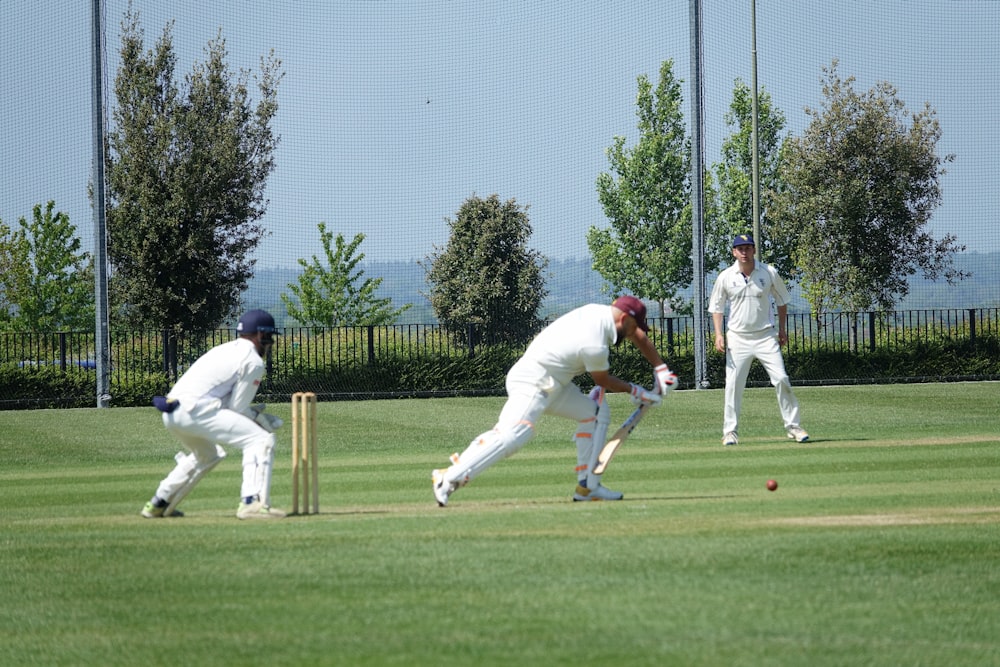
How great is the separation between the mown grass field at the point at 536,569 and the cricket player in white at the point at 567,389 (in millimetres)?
306

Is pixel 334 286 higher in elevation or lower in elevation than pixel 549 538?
higher

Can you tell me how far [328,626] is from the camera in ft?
20.4

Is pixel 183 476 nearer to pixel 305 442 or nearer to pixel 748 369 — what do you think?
pixel 305 442

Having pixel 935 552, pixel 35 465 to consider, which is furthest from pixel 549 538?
pixel 35 465

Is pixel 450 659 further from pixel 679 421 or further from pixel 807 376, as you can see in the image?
pixel 807 376

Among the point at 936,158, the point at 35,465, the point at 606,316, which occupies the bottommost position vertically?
the point at 35,465

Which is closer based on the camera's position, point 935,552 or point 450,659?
point 450,659

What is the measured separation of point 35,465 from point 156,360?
484 inches

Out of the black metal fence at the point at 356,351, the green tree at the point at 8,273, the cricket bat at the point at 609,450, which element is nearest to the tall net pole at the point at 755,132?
the black metal fence at the point at 356,351

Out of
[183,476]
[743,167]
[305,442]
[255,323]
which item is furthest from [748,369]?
[743,167]

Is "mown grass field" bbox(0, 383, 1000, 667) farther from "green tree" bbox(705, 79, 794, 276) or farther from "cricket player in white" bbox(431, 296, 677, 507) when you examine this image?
"green tree" bbox(705, 79, 794, 276)

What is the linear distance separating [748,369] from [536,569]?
8.65 meters

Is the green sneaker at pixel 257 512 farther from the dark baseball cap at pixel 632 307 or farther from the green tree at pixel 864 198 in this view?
the green tree at pixel 864 198

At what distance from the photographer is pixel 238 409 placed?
386 inches
